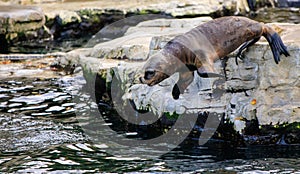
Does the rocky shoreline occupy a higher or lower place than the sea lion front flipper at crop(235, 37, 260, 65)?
lower

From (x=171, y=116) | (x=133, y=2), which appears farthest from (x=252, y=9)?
(x=171, y=116)

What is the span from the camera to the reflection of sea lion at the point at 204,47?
6.00m

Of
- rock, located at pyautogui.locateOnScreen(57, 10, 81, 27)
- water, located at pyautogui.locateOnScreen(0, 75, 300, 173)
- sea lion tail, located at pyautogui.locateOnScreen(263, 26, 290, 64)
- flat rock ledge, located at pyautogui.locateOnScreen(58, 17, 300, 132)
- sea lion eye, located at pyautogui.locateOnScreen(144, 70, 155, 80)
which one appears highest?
rock, located at pyautogui.locateOnScreen(57, 10, 81, 27)

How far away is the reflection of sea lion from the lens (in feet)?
19.7

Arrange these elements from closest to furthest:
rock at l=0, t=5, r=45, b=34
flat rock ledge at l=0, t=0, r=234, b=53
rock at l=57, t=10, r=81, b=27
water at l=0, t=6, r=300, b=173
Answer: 1. water at l=0, t=6, r=300, b=173
2. rock at l=0, t=5, r=45, b=34
3. flat rock ledge at l=0, t=0, r=234, b=53
4. rock at l=57, t=10, r=81, b=27

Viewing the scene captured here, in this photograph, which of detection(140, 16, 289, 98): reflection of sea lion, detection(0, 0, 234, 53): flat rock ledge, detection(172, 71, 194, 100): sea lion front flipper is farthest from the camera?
detection(0, 0, 234, 53): flat rock ledge

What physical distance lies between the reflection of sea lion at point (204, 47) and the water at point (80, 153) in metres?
0.77

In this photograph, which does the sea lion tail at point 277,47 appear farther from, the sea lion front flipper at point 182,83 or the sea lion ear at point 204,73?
the sea lion front flipper at point 182,83

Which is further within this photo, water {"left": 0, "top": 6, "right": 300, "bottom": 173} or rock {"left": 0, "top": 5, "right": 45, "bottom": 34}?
rock {"left": 0, "top": 5, "right": 45, "bottom": 34}

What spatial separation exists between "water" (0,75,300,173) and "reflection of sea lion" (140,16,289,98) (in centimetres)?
77

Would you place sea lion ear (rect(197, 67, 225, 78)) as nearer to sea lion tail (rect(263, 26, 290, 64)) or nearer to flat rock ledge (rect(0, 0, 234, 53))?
sea lion tail (rect(263, 26, 290, 64))

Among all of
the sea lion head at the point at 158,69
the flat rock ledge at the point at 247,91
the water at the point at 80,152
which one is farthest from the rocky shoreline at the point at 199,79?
the sea lion head at the point at 158,69

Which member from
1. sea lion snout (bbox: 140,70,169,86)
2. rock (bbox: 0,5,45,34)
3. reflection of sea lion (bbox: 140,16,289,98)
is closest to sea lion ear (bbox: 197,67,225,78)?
reflection of sea lion (bbox: 140,16,289,98)

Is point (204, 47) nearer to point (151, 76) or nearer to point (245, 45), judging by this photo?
point (245, 45)
